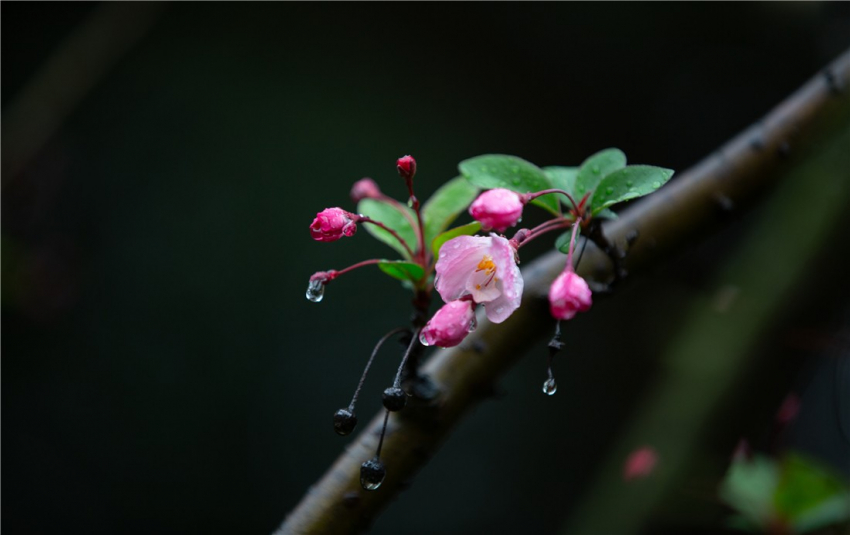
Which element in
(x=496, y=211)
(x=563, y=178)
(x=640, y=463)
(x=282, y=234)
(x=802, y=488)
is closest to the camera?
(x=496, y=211)

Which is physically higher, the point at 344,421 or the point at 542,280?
the point at 542,280

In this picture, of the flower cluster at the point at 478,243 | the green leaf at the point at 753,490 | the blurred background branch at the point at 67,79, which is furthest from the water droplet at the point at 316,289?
the blurred background branch at the point at 67,79

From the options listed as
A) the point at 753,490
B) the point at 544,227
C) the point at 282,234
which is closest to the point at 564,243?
the point at 544,227

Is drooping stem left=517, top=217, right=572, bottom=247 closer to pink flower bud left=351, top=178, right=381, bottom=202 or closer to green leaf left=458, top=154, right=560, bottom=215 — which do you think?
green leaf left=458, top=154, right=560, bottom=215

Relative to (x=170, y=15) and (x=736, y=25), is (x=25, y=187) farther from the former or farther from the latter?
(x=736, y=25)

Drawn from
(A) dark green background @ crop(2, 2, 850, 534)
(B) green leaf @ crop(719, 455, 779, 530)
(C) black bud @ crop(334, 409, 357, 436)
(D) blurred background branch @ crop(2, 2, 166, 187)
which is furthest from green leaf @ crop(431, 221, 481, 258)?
(A) dark green background @ crop(2, 2, 850, 534)

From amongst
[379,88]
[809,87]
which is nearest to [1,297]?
[379,88]

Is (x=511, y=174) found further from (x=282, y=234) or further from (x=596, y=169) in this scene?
(x=282, y=234)
